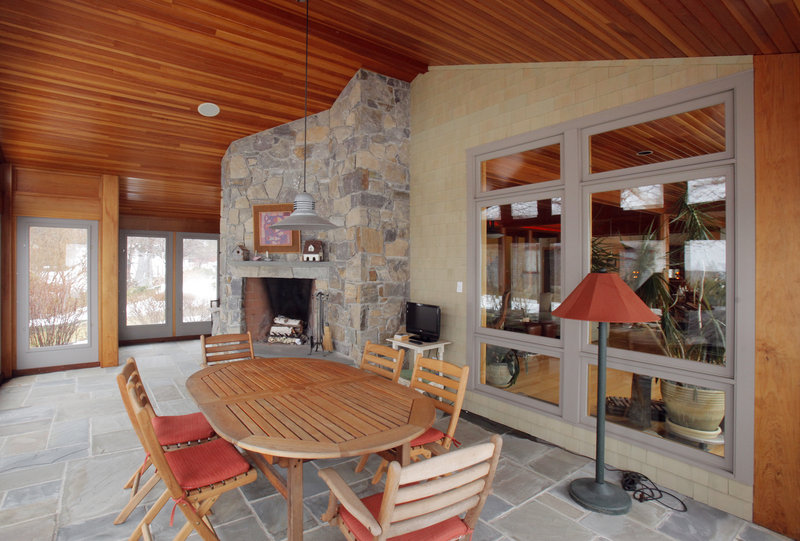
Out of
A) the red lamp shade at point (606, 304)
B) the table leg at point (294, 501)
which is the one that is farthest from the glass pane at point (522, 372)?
the table leg at point (294, 501)

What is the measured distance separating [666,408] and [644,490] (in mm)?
561

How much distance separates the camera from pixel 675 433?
282cm

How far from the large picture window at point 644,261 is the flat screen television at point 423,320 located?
644 mm

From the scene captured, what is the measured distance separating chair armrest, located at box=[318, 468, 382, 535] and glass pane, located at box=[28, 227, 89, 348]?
19.6 ft

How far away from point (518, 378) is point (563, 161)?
1955mm

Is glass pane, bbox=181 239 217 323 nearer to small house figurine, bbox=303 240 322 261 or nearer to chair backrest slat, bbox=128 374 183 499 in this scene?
small house figurine, bbox=303 240 322 261

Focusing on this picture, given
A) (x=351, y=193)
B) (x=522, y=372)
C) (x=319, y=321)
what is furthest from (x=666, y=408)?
(x=319, y=321)

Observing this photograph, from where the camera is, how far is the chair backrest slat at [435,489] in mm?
1309

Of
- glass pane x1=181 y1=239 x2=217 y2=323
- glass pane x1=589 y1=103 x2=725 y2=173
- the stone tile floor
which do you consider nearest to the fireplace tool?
the stone tile floor

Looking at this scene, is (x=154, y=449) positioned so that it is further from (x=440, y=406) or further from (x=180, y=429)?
(x=440, y=406)

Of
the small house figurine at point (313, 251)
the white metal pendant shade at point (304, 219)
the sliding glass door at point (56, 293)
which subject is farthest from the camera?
the sliding glass door at point (56, 293)

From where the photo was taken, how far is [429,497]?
1482 mm

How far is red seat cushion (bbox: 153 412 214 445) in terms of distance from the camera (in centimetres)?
248

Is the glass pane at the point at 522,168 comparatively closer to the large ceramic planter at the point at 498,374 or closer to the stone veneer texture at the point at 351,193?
the stone veneer texture at the point at 351,193
